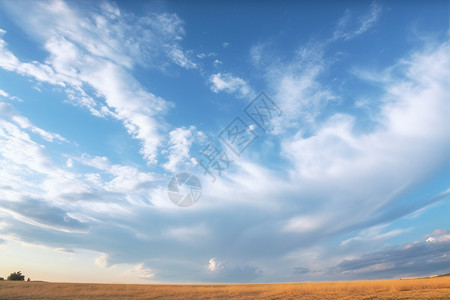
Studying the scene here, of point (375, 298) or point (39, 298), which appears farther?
point (39, 298)

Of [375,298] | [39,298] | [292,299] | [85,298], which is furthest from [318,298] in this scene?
[39,298]

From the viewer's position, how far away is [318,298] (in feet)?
119

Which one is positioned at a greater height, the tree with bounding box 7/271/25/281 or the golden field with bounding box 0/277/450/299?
the tree with bounding box 7/271/25/281

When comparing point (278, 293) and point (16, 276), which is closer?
point (278, 293)

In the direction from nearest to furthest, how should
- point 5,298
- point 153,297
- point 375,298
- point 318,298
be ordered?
point 375,298, point 318,298, point 5,298, point 153,297

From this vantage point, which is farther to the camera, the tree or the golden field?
the tree

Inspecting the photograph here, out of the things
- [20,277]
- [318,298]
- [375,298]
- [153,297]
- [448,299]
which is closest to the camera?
[448,299]

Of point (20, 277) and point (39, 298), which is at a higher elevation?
point (20, 277)

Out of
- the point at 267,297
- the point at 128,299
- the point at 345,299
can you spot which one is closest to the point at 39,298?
the point at 128,299

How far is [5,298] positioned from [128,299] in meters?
16.8

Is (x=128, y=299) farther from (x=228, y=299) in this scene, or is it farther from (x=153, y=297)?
(x=228, y=299)

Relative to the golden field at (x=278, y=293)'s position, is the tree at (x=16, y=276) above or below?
above

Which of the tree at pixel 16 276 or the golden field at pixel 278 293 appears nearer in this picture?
the golden field at pixel 278 293

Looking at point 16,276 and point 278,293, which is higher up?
point 16,276
